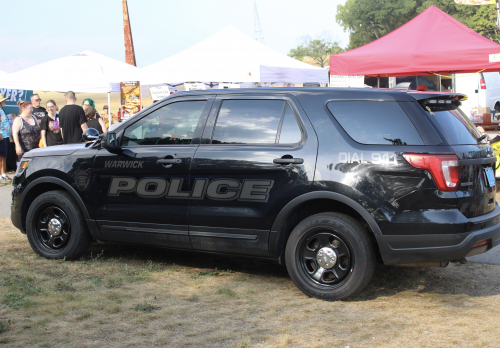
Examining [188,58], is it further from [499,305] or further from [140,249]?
[499,305]

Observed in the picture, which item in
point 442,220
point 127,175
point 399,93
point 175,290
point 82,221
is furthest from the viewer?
point 82,221

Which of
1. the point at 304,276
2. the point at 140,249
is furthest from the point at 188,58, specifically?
the point at 304,276

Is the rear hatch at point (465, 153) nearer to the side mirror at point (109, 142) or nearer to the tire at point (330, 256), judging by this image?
the tire at point (330, 256)

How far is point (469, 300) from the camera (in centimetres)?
433

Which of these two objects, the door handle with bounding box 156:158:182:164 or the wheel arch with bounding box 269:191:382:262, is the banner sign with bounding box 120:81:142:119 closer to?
the door handle with bounding box 156:158:182:164

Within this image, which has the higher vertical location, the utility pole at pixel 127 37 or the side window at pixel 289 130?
the utility pole at pixel 127 37

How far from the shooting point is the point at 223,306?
416 centimetres

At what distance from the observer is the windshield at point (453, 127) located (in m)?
4.04

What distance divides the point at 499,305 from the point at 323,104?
2.16 m

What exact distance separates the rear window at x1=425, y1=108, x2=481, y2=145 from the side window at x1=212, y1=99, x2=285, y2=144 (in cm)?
128

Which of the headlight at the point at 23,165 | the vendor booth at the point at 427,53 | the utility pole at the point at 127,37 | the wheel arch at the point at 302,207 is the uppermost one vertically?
the utility pole at the point at 127,37

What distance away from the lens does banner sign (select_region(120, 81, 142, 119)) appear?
1577cm

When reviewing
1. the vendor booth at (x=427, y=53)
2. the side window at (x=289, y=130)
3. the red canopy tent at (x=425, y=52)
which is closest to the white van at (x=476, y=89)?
the vendor booth at (x=427, y=53)

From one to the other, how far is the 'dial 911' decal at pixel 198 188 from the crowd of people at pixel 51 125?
4.56 metres
